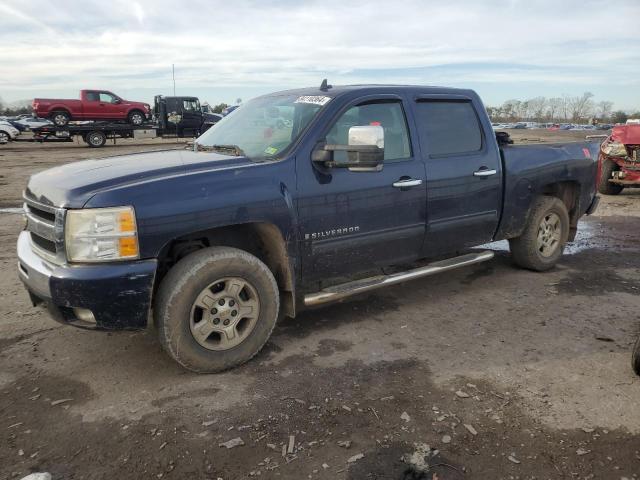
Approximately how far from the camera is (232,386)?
10.5 ft

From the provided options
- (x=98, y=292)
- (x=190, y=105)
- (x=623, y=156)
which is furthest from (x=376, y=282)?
(x=190, y=105)

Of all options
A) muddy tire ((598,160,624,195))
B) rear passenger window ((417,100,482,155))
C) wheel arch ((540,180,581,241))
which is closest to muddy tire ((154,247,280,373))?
rear passenger window ((417,100,482,155))

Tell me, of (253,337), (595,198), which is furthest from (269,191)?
(595,198)

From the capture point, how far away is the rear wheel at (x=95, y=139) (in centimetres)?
2433

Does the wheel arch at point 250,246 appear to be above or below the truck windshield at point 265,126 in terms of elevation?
below

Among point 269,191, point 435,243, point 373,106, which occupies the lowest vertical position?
point 435,243

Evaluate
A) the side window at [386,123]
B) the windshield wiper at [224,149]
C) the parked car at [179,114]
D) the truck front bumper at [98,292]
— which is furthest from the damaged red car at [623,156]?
the parked car at [179,114]

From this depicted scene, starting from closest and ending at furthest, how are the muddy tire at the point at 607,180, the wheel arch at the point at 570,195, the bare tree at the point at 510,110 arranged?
the wheel arch at the point at 570,195 → the muddy tire at the point at 607,180 → the bare tree at the point at 510,110

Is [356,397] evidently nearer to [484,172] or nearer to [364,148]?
[364,148]

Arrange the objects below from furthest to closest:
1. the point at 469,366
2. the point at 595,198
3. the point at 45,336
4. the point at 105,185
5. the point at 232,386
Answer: the point at 595,198 → the point at 45,336 → the point at 469,366 → the point at 232,386 → the point at 105,185

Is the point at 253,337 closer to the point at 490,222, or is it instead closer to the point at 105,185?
the point at 105,185

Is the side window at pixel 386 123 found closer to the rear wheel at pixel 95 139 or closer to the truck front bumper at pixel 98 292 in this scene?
the truck front bumper at pixel 98 292

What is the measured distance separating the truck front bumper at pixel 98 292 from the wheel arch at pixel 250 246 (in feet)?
1.00

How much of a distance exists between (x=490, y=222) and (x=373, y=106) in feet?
5.29
